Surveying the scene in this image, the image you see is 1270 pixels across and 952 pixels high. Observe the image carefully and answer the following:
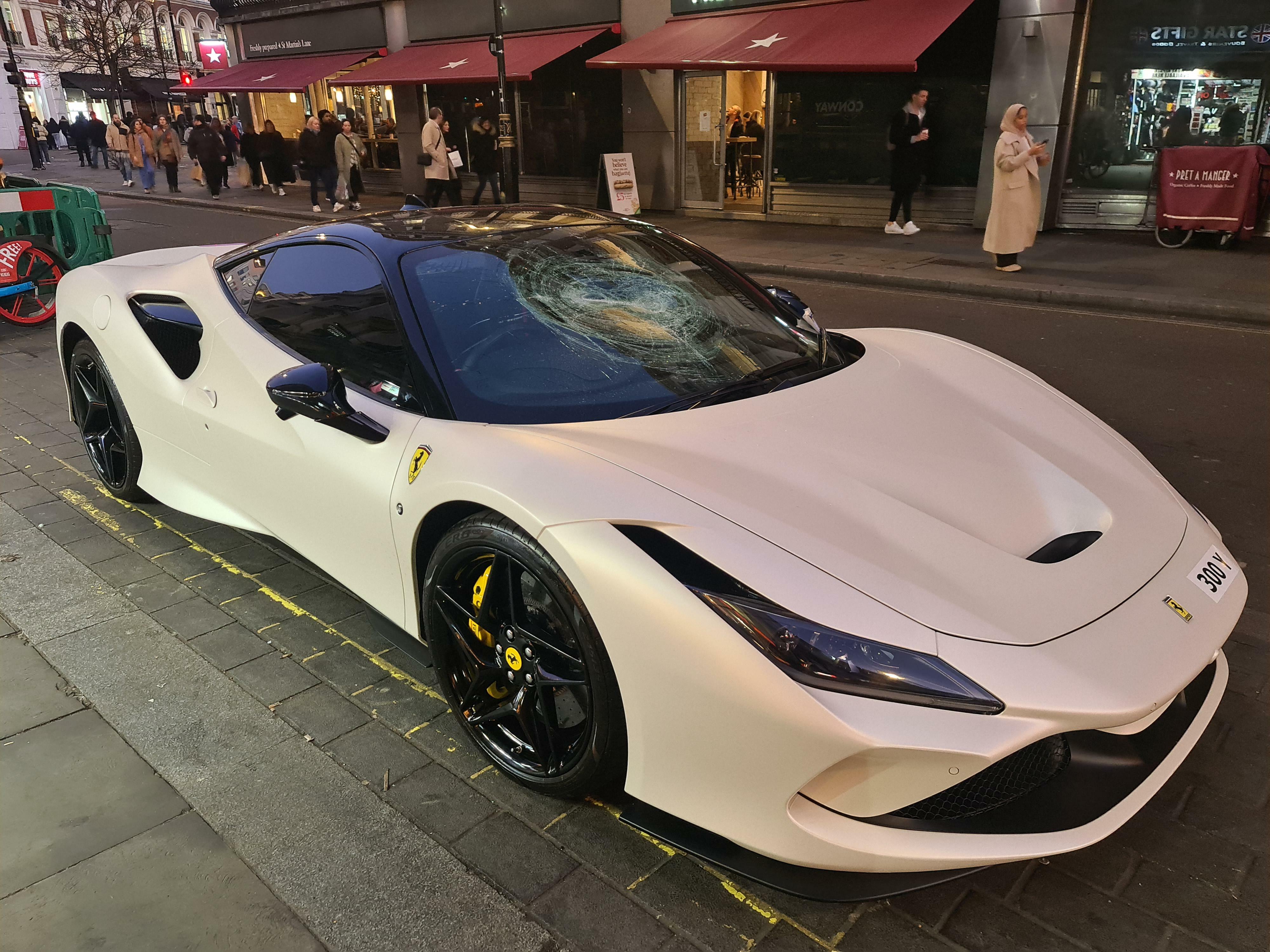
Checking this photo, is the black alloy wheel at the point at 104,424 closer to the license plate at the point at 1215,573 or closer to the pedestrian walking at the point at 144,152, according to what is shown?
the license plate at the point at 1215,573

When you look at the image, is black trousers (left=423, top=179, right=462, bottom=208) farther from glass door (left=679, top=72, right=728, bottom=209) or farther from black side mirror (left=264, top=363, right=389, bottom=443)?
black side mirror (left=264, top=363, right=389, bottom=443)

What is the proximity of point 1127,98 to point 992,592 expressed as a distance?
42.7ft

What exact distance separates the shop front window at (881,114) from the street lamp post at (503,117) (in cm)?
440

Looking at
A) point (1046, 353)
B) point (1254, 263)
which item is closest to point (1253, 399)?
point (1046, 353)

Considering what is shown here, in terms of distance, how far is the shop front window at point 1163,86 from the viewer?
37.7 feet

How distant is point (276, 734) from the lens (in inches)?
107

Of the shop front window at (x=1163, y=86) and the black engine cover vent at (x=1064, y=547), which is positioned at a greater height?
the shop front window at (x=1163, y=86)

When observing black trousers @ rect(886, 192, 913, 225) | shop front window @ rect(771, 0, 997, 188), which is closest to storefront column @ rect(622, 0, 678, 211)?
shop front window @ rect(771, 0, 997, 188)

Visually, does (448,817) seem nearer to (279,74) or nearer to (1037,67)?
(1037,67)

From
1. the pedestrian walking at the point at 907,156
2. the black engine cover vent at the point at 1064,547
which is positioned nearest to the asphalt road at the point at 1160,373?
the black engine cover vent at the point at 1064,547

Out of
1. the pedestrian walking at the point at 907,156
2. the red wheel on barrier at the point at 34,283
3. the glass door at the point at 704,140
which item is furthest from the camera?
the glass door at the point at 704,140

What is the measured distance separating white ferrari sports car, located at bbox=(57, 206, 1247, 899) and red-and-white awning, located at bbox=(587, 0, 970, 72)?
406 inches

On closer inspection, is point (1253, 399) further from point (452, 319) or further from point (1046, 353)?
Answer: point (452, 319)

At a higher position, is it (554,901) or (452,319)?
(452,319)
